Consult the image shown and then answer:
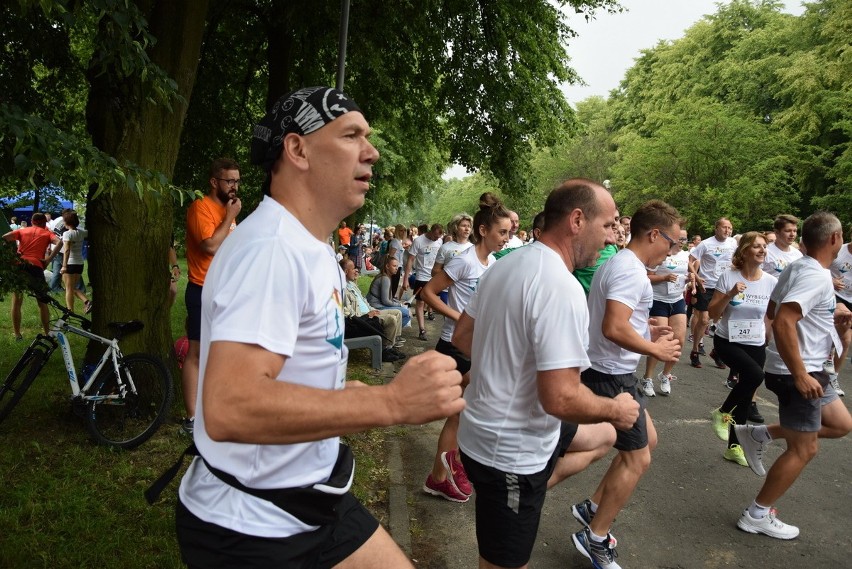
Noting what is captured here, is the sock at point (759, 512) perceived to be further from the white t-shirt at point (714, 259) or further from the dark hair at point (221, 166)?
the white t-shirt at point (714, 259)

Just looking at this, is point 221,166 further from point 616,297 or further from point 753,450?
point 753,450

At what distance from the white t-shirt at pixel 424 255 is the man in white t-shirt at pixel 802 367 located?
8.86m

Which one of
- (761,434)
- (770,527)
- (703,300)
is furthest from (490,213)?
(703,300)

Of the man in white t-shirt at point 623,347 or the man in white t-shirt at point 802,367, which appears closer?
the man in white t-shirt at point 623,347

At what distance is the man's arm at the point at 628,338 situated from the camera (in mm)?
3521

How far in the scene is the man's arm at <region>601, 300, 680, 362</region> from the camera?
3.52 metres

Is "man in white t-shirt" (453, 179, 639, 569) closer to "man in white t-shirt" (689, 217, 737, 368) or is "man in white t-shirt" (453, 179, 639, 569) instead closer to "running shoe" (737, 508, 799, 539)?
"running shoe" (737, 508, 799, 539)

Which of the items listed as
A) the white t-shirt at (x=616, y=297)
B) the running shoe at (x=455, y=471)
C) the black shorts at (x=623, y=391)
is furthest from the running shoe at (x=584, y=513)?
the white t-shirt at (x=616, y=297)

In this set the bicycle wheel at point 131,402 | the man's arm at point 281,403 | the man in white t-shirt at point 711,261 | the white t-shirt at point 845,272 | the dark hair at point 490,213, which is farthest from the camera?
the man in white t-shirt at point 711,261

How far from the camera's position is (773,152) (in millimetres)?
29375

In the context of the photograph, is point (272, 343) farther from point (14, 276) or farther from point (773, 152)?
point (773, 152)

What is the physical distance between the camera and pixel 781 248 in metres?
9.87

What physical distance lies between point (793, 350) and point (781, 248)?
20.9 ft

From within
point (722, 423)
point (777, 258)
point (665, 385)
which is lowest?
point (665, 385)
